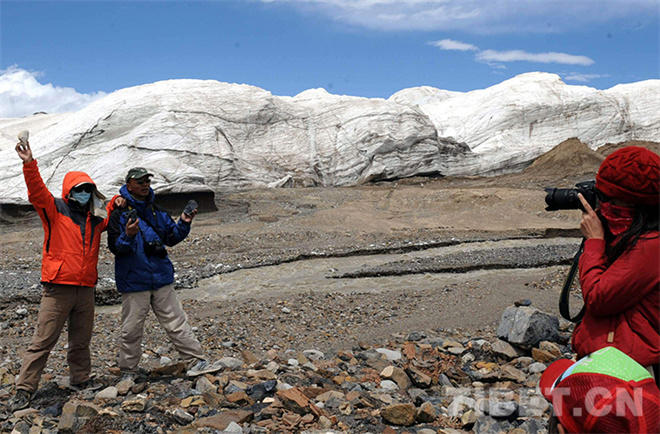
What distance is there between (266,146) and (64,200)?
2566 centimetres

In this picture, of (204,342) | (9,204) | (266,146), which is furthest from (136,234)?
(266,146)

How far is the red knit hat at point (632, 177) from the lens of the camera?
2.14 m

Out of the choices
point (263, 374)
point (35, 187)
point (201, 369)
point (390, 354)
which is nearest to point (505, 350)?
point (390, 354)

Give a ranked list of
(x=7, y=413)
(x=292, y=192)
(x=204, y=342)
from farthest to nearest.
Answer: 1. (x=292, y=192)
2. (x=204, y=342)
3. (x=7, y=413)

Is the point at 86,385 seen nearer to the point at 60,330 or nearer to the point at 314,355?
the point at 60,330

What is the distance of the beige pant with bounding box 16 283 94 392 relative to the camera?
4504mm

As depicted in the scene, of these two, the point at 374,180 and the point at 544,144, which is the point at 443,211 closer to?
the point at 374,180

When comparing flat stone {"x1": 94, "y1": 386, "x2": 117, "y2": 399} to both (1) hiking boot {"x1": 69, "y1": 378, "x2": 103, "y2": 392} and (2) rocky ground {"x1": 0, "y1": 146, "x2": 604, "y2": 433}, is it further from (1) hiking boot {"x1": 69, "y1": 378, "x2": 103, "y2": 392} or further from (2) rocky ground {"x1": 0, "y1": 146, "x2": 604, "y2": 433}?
(1) hiking boot {"x1": 69, "y1": 378, "x2": 103, "y2": 392}

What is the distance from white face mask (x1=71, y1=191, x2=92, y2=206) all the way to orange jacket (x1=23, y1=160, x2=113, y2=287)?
0.06 metres

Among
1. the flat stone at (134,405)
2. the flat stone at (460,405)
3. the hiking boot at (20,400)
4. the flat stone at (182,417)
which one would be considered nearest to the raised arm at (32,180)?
the hiking boot at (20,400)

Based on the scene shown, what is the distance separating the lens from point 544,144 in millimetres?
40594

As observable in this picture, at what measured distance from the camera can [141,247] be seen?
492 cm

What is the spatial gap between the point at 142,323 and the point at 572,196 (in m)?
3.69

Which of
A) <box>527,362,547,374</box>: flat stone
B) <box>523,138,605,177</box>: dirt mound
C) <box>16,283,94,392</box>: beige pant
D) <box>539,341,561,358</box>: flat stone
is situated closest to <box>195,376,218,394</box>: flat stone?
<box>16,283,94,392</box>: beige pant
